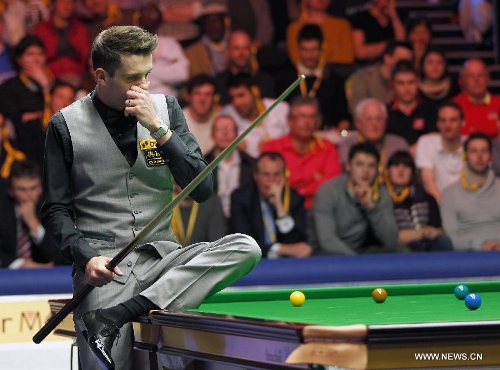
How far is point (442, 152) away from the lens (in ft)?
24.7

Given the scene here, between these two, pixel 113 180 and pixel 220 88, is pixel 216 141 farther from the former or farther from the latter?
pixel 113 180

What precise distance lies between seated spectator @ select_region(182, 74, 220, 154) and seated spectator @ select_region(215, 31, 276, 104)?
0.20m

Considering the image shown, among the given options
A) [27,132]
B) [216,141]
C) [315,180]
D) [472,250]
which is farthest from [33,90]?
[472,250]

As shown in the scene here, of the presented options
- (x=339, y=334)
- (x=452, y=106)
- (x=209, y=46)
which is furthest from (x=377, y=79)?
(x=339, y=334)

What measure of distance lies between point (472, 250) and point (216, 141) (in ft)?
6.22

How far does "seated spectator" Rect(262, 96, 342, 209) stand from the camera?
728cm

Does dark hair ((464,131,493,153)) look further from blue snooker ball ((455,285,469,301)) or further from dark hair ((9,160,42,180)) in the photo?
blue snooker ball ((455,285,469,301))

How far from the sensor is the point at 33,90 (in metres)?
7.00

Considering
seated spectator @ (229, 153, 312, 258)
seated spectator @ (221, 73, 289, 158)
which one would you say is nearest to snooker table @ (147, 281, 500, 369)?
seated spectator @ (229, 153, 312, 258)

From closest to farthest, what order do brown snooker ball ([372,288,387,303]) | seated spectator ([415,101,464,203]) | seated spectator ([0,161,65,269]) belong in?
1. brown snooker ball ([372,288,387,303])
2. seated spectator ([0,161,65,269])
3. seated spectator ([415,101,464,203])

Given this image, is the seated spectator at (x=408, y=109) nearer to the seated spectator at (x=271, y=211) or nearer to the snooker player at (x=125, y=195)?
the seated spectator at (x=271, y=211)

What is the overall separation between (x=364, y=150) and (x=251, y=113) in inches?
33.2

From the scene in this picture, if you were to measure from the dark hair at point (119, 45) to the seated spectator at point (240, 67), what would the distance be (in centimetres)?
399

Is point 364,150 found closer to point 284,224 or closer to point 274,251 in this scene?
point 284,224
